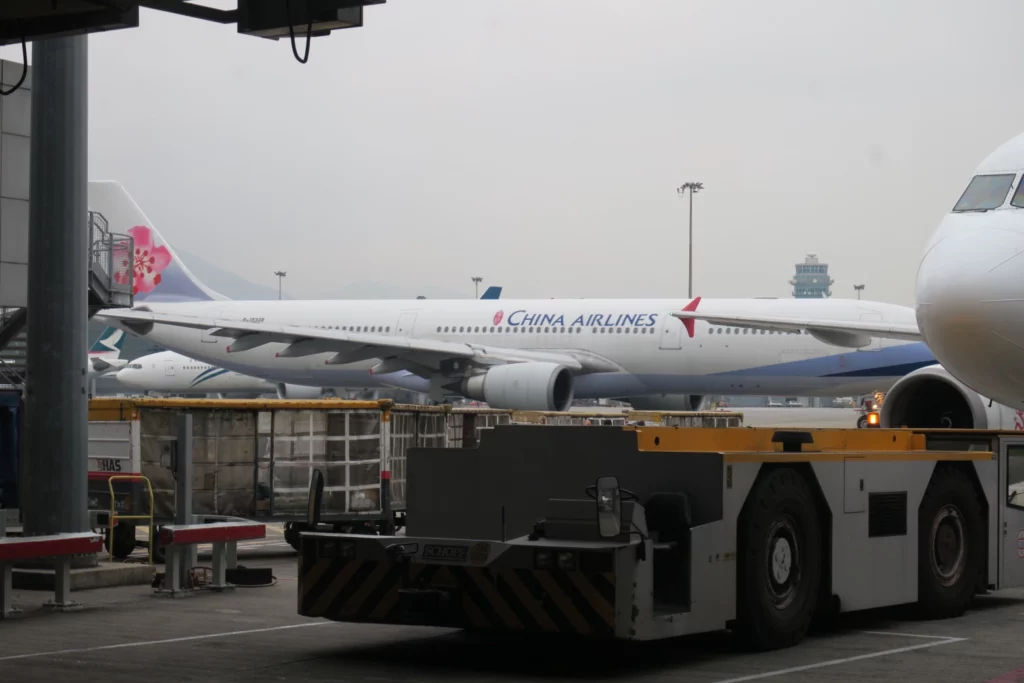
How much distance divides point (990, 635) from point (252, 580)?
5.70m

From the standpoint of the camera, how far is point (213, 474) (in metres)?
12.5

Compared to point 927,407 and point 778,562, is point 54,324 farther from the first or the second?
point 927,407

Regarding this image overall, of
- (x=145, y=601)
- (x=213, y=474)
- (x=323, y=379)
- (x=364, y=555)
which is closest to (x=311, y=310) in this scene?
(x=323, y=379)

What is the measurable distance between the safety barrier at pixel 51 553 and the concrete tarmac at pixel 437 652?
6.0 inches

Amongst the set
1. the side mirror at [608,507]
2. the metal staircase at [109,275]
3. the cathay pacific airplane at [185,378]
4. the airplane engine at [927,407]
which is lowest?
the cathay pacific airplane at [185,378]

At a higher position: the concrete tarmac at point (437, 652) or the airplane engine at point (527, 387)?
the airplane engine at point (527, 387)

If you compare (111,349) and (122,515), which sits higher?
(111,349)

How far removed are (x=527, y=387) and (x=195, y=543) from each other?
18.4 metres

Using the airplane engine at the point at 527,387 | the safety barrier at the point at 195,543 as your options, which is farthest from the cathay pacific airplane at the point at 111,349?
the safety barrier at the point at 195,543

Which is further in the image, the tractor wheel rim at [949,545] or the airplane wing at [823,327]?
the airplane wing at [823,327]

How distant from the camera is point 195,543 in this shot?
1048 cm

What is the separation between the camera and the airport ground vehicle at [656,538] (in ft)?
22.8

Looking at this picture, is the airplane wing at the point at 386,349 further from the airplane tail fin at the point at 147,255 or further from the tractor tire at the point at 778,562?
the tractor tire at the point at 778,562

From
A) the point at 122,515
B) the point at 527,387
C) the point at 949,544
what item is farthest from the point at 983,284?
the point at 527,387
